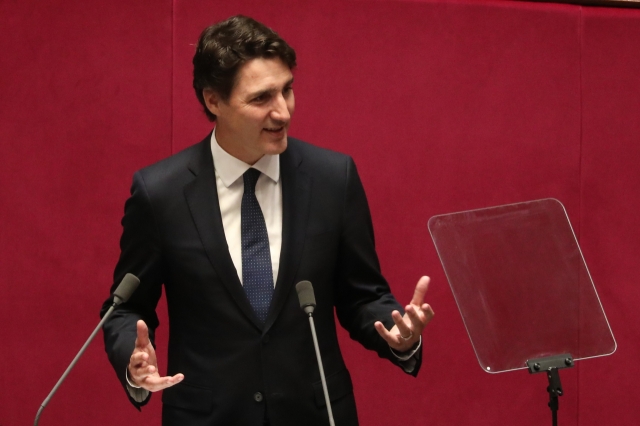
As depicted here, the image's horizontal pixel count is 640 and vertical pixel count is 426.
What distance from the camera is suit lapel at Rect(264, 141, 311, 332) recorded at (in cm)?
154

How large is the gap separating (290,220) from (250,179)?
0.11m

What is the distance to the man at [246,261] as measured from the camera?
1.54 meters

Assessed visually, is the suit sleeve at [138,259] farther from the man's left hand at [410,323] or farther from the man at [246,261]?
the man's left hand at [410,323]

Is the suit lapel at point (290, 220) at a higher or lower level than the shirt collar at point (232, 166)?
lower

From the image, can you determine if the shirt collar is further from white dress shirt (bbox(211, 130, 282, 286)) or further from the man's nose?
the man's nose

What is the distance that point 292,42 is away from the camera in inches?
95.7

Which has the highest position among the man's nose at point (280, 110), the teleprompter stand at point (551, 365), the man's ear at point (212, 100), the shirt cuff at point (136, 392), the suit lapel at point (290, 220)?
the man's ear at point (212, 100)

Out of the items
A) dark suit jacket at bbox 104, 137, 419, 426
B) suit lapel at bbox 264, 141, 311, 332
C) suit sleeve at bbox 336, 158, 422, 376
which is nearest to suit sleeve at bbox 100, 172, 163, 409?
dark suit jacket at bbox 104, 137, 419, 426

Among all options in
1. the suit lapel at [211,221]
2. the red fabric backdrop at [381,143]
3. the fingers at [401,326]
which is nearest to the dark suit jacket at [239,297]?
the suit lapel at [211,221]

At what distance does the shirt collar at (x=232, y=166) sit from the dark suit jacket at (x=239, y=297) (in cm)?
2

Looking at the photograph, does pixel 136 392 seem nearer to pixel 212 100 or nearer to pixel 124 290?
pixel 124 290

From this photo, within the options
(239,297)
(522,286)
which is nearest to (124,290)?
(239,297)

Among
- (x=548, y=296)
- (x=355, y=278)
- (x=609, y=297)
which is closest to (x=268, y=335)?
(x=355, y=278)

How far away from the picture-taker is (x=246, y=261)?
157cm
